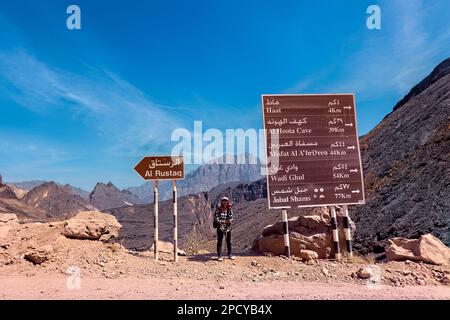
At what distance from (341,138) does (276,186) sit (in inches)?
95.7

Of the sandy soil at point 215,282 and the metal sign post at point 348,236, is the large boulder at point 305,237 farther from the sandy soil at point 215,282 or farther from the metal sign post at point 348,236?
the sandy soil at point 215,282

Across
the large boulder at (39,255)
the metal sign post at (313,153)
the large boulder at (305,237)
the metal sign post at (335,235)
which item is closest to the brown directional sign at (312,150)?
the metal sign post at (313,153)

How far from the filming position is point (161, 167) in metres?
9.95

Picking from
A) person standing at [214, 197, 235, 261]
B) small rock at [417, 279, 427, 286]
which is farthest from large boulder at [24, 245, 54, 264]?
small rock at [417, 279, 427, 286]

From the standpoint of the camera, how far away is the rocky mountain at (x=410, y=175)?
16013 mm

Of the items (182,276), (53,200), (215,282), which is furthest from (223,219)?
(53,200)

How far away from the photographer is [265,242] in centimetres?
1053

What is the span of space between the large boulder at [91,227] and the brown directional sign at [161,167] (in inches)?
77.0

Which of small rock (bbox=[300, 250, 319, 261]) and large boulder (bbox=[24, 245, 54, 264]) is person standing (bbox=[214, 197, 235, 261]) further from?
large boulder (bbox=[24, 245, 54, 264])

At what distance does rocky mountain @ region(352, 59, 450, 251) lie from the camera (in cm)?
1601

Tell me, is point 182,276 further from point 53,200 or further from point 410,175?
point 53,200
